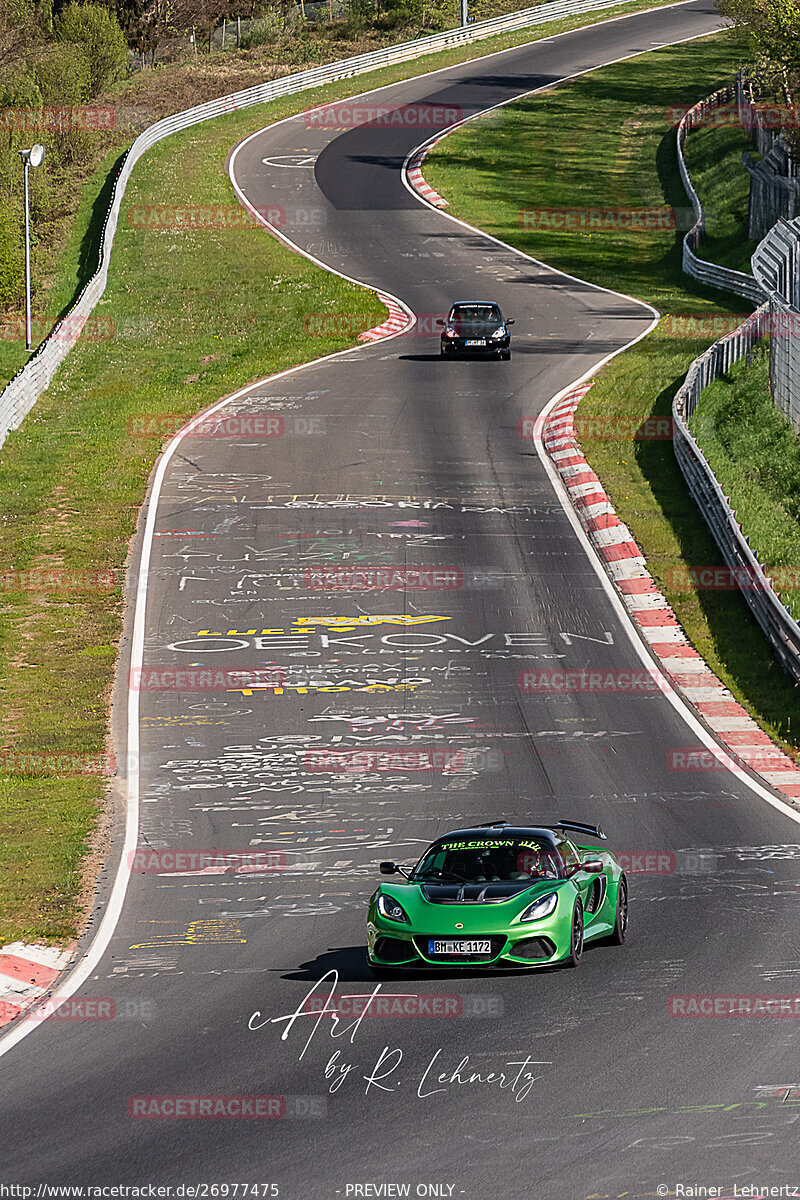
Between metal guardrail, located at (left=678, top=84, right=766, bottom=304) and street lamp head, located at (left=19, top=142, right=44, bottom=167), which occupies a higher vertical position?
street lamp head, located at (left=19, top=142, right=44, bottom=167)

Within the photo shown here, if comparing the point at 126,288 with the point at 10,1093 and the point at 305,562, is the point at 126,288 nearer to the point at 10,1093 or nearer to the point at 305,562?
the point at 305,562

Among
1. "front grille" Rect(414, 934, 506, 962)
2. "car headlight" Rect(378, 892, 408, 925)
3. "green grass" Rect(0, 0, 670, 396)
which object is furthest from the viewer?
"green grass" Rect(0, 0, 670, 396)

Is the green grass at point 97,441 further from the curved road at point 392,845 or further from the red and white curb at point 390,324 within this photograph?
the curved road at point 392,845

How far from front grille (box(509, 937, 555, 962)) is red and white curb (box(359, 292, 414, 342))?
36927 millimetres

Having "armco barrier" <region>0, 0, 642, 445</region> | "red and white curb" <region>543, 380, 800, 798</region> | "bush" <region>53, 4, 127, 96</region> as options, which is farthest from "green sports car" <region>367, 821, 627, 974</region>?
"bush" <region>53, 4, 127, 96</region>

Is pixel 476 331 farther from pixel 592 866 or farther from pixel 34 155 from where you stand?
pixel 592 866

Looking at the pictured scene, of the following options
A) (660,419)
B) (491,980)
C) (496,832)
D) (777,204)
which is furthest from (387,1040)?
(777,204)

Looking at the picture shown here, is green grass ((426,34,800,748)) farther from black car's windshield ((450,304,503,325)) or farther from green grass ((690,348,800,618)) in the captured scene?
black car's windshield ((450,304,503,325))

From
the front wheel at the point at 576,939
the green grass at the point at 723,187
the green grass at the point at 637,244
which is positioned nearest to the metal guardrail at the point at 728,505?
the green grass at the point at 637,244

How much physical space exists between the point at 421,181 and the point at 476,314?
91.5 feet

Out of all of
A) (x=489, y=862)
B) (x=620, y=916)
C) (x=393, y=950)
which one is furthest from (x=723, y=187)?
(x=393, y=950)

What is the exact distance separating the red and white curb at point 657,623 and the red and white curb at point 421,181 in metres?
32.1

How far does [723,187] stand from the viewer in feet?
212

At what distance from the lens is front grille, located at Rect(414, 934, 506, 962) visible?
39.2 feet
